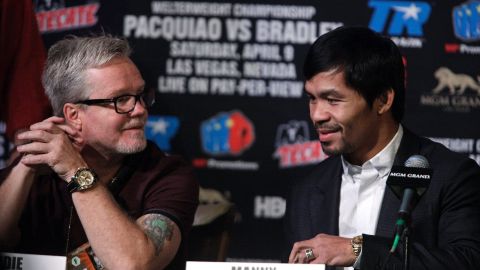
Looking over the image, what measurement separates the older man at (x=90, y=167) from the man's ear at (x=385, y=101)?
2.50 ft

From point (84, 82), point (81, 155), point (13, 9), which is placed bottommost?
point (81, 155)

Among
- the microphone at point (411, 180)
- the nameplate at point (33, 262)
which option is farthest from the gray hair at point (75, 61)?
the microphone at point (411, 180)

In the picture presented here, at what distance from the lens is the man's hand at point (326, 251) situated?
2.59 meters

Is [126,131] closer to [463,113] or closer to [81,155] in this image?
[81,155]

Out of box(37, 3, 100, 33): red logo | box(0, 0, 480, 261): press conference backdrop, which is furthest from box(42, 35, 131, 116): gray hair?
box(37, 3, 100, 33): red logo

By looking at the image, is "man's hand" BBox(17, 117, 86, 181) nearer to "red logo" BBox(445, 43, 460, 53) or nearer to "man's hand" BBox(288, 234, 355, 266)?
"man's hand" BBox(288, 234, 355, 266)

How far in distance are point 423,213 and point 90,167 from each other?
1215mm

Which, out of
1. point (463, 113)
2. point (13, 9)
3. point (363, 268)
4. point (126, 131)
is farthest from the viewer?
point (463, 113)

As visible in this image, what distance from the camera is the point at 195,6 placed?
4672 millimetres

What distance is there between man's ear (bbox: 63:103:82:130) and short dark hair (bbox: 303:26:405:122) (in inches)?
34.4

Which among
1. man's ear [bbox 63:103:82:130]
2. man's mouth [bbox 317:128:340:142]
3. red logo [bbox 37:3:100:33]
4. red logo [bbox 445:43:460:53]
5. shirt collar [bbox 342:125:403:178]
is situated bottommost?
shirt collar [bbox 342:125:403:178]

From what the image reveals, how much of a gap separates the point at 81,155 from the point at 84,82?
0.29 meters

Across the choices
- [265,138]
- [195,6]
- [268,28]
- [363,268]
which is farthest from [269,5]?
[363,268]

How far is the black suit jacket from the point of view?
8.89 feet
